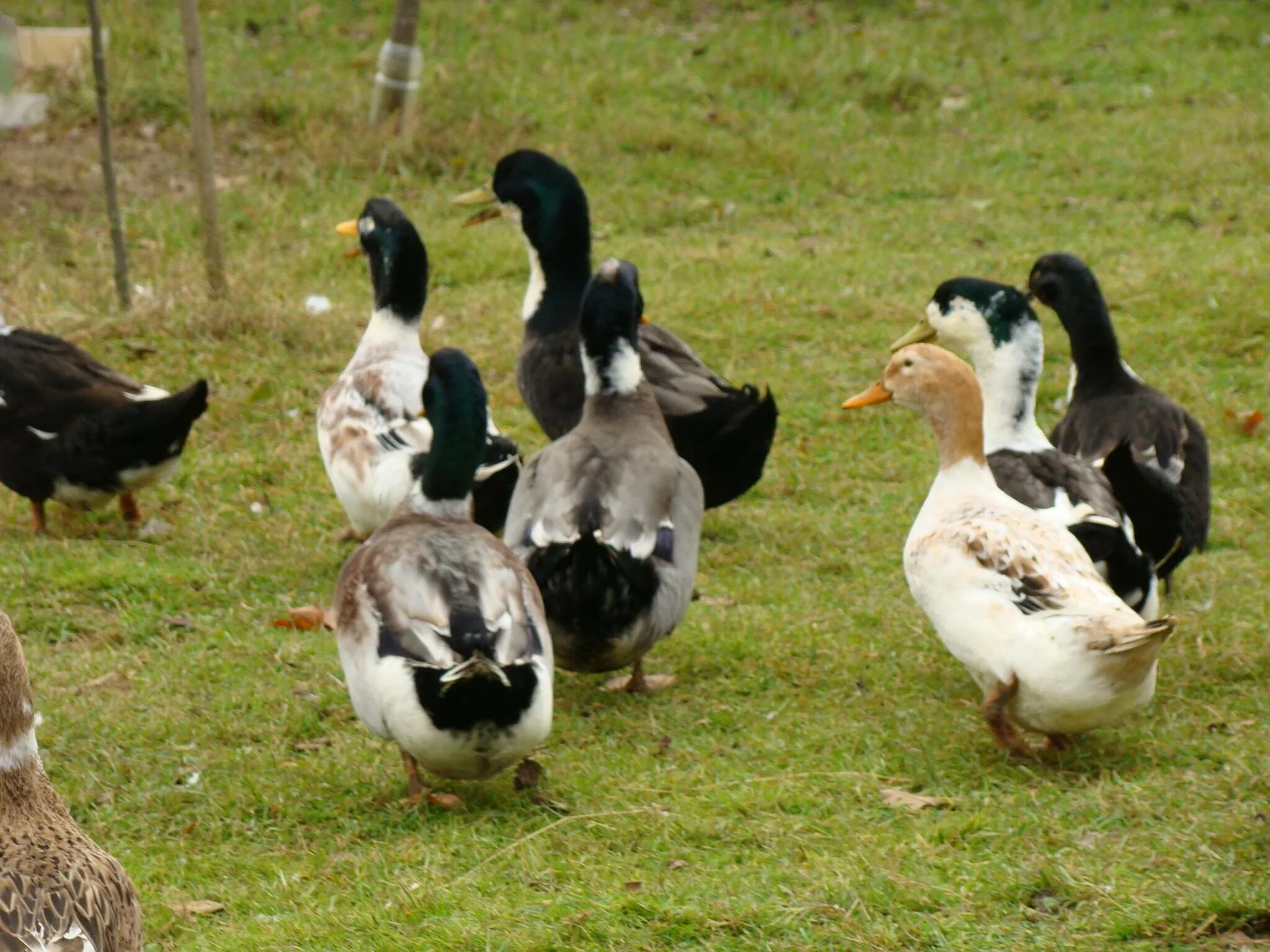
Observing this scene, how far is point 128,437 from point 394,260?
4.79 ft

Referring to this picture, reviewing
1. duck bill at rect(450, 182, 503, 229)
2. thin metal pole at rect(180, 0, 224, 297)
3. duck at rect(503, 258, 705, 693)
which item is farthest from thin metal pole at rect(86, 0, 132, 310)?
duck at rect(503, 258, 705, 693)

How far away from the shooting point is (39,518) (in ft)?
22.3

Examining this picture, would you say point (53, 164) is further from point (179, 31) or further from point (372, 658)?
point (372, 658)

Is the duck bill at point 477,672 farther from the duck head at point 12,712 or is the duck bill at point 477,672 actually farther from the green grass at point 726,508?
the duck head at point 12,712

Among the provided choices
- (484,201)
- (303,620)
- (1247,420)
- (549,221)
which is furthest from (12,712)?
(1247,420)

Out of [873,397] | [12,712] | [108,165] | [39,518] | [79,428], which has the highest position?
[12,712]

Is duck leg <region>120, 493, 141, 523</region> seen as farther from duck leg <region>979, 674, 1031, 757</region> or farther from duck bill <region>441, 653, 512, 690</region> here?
duck leg <region>979, 674, 1031, 757</region>

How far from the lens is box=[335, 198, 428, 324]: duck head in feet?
23.2

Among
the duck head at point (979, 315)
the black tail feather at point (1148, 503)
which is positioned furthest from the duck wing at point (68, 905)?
the duck head at point (979, 315)

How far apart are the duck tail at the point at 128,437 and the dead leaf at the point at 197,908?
8.30ft

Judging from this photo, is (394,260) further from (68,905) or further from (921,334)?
(68,905)

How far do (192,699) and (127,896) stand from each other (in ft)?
6.72

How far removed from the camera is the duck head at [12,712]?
345 cm

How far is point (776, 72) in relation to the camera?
42.5 ft
